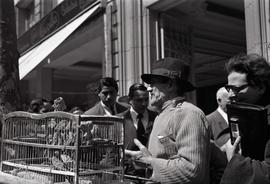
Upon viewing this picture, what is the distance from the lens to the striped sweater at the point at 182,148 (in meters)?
1.88

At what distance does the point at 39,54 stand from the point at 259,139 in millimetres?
9417

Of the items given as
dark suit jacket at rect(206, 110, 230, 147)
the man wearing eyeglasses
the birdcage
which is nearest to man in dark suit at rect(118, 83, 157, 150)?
dark suit jacket at rect(206, 110, 230, 147)

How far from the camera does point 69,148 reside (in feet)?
8.40

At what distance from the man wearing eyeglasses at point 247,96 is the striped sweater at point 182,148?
0.16 metres

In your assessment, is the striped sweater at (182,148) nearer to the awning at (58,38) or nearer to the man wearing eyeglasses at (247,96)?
the man wearing eyeglasses at (247,96)

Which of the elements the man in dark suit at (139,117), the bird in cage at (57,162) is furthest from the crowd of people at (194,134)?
the man in dark suit at (139,117)

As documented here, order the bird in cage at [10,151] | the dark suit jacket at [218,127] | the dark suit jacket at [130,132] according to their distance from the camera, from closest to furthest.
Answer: the bird in cage at [10,151], the dark suit jacket at [218,127], the dark suit jacket at [130,132]

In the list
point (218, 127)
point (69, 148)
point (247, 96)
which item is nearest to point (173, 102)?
point (247, 96)

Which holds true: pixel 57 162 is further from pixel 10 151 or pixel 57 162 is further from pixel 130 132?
pixel 130 132

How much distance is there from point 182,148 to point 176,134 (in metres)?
0.10

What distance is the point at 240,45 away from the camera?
11.8 meters

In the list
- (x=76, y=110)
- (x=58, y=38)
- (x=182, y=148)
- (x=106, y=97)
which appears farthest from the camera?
(x=58, y=38)

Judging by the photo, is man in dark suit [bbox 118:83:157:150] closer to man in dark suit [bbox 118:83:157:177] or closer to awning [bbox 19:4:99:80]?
man in dark suit [bbox 118:83:157:177]

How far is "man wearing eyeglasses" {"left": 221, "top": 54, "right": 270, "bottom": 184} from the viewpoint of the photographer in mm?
1546
